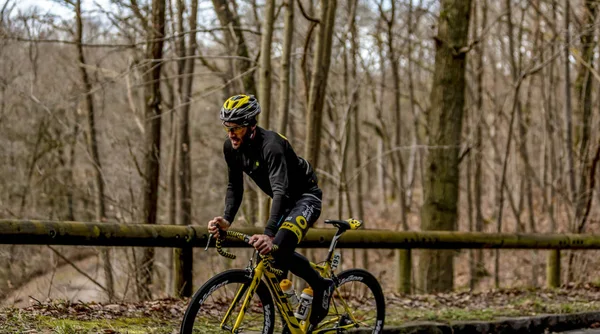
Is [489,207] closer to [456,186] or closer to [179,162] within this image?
[179,162]

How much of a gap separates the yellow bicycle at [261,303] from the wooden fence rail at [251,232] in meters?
0.84

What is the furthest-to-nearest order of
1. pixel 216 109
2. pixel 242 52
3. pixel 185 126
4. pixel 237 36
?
pixel 216 109 < pixel 185 126 < pixel 242 52 < pixel 237 36

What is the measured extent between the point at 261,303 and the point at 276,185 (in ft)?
3.32

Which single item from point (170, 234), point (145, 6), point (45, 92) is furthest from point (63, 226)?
point (45, 92)

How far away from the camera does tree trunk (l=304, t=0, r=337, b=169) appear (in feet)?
34.2

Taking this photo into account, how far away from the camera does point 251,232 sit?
7.70 meters

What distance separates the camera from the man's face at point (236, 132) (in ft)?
17.1

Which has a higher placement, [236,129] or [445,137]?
[445,137]

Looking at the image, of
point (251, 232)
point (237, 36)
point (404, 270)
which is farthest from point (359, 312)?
point (237, 36)

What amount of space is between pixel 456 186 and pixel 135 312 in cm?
604

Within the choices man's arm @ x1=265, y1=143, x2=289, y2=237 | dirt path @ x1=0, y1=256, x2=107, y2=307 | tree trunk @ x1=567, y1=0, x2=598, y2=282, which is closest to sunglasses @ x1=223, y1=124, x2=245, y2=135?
man's arm @ x1=265, y1=143, x2=289, y2=237

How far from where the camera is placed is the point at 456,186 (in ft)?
36.8

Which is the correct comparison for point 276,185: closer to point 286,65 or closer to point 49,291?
point 49,291

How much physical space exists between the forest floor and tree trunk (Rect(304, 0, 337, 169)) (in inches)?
100
